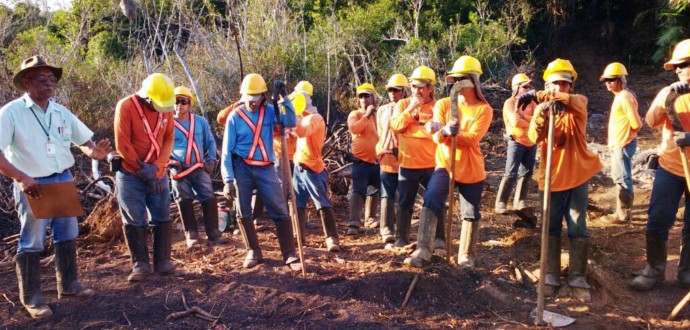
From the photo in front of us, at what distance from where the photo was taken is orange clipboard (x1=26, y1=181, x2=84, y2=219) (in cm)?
441

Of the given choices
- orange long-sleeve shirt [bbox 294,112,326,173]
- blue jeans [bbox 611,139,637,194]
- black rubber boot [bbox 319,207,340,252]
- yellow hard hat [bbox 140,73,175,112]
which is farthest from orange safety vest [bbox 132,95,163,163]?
blue jeans [bbox 611,139,637,194]

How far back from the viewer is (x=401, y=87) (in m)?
6.48

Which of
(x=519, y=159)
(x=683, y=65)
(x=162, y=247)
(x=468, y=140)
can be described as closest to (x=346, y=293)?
(x=468, y=140)

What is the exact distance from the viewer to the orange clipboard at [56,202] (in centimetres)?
441

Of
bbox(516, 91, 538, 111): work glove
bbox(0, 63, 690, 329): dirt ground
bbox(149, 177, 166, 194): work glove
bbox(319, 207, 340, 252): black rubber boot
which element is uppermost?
bbox(516, 91, 538, 111): work glove

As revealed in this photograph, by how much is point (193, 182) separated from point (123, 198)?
4.71 feet

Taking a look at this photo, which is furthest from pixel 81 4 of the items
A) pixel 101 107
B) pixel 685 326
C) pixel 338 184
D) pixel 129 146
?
pixel 685 326

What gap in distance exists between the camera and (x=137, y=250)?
5289 mm

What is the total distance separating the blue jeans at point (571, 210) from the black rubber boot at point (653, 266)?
0.78 metres

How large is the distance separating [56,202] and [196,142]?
2224 millimetres

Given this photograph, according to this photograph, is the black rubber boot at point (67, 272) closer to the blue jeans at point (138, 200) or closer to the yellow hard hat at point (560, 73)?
the blue jeans at point (138, 200)

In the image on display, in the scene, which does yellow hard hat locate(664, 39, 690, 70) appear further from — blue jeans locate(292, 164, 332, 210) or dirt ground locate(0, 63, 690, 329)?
blue jeans locate(292, 164, 332, 210)

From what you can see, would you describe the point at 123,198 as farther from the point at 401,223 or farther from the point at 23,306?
the point at 401,223

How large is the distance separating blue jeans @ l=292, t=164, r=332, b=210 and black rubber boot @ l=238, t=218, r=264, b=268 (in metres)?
0.86
